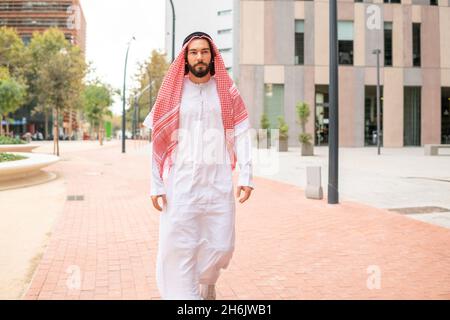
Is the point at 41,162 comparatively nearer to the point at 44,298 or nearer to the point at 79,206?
the point at 79,206

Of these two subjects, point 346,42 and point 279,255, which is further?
point 346,42

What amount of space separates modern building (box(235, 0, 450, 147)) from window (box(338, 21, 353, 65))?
8 centimetres

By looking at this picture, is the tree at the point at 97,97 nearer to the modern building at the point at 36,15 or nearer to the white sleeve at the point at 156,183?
the modern building at the point at 36,15

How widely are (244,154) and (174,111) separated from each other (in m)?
0.56

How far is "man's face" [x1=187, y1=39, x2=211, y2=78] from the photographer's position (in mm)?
3279

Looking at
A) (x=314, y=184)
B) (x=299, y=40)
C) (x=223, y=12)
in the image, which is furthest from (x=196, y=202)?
(x=223, y=12)

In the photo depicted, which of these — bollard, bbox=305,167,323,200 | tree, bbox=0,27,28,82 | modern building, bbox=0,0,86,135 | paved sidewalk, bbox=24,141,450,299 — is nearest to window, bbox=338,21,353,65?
bollard, bbox=305,167,323,200

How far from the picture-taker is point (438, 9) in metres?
40.9

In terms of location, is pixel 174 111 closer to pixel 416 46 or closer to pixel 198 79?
pixel 198 79

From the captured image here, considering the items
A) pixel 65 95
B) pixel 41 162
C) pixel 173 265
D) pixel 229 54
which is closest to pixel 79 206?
pixel 41 162

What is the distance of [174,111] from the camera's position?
3.27m

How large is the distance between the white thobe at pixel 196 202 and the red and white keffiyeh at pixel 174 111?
44 millimetres

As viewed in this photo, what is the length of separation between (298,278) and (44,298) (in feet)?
7.35

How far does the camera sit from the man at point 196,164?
3.18 m
